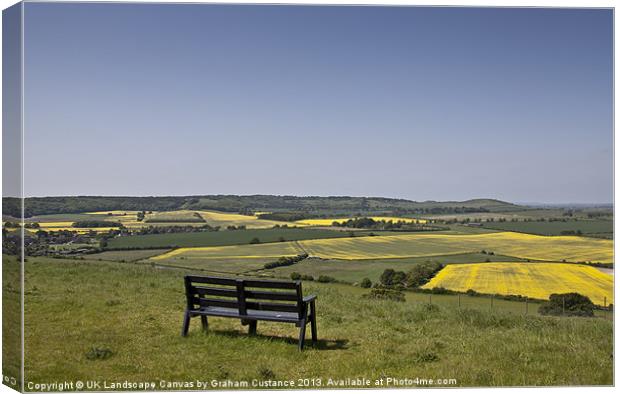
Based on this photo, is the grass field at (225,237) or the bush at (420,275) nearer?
the grass field at (225,237)

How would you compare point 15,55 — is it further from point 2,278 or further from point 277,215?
point 277,215

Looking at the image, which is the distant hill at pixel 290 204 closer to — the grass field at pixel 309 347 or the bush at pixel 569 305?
the grass field at pixel 309 347

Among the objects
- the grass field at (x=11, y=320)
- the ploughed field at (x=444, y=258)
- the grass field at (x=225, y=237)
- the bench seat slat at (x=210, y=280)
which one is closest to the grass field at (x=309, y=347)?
the grass field at (x=11, y=320)

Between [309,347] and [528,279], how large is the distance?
11.1ft

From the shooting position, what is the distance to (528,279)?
9.01 metres

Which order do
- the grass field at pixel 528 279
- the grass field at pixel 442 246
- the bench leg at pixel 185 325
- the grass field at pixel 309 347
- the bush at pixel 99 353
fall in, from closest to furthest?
the grass field at pixel 309 347 → the bush at pixel 99 353 → the bench leg at pixel 185 325 → the grass field at pixel 528 279 → the grass field at pixel 442 246

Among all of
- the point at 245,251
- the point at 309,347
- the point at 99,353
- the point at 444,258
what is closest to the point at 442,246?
the point at 444,258

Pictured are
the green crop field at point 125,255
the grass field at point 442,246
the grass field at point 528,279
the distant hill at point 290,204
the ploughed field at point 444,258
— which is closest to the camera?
the grass field at point 528,279

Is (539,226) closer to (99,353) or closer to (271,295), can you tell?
(271,295)

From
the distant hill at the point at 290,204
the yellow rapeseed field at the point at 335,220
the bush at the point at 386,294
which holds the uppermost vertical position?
the distant hill at the point at 290,204

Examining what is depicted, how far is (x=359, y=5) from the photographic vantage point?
8.02m

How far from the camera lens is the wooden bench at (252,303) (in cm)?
772

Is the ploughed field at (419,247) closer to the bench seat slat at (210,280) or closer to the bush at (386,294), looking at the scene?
the bush at (386,294)

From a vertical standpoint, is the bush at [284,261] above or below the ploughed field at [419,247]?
below
